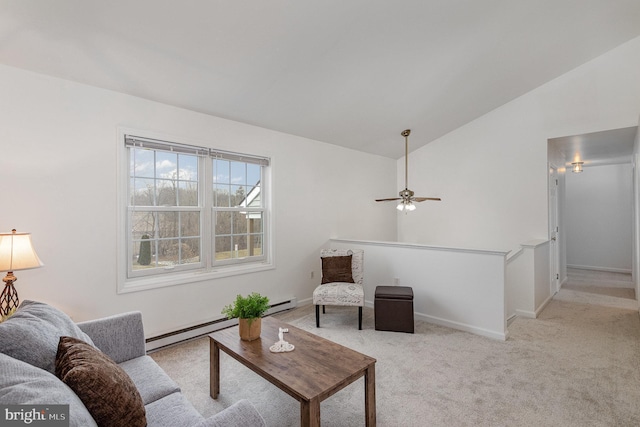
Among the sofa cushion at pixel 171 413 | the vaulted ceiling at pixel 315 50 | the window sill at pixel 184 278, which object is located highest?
the vaulted ceiling at pixel 315 50

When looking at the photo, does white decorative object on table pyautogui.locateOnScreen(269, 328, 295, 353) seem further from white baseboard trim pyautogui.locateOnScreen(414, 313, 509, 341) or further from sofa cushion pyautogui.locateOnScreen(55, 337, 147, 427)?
white baseboard trim pyautogui.locateOnScreen(414, 313, 509, 341)

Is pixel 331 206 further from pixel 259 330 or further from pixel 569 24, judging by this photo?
pixel 569 24

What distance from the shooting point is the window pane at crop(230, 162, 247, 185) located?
12.9ft

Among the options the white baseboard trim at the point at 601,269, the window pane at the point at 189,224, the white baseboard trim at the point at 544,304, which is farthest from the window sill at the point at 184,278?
the white baseboard trim at the point at 601,269

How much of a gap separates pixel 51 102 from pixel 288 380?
2.91 meters

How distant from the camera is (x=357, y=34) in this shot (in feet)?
9.28

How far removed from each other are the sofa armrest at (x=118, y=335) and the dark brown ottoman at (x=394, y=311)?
7.82 ft

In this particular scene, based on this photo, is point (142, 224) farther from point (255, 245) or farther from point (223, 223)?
point (255, 245)

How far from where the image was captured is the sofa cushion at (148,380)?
1618mm

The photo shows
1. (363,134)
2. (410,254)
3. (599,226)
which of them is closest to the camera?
(410,254)

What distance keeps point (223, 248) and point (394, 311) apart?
2174 mm

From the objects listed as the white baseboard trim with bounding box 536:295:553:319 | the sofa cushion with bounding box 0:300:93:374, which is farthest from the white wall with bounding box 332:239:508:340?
the sofa cushion with bounding box 0:300:93:374

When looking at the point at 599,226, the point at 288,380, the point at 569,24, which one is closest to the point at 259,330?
the point at 288,380

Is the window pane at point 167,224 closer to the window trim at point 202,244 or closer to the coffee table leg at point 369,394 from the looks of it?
the window trim at point 202,244
